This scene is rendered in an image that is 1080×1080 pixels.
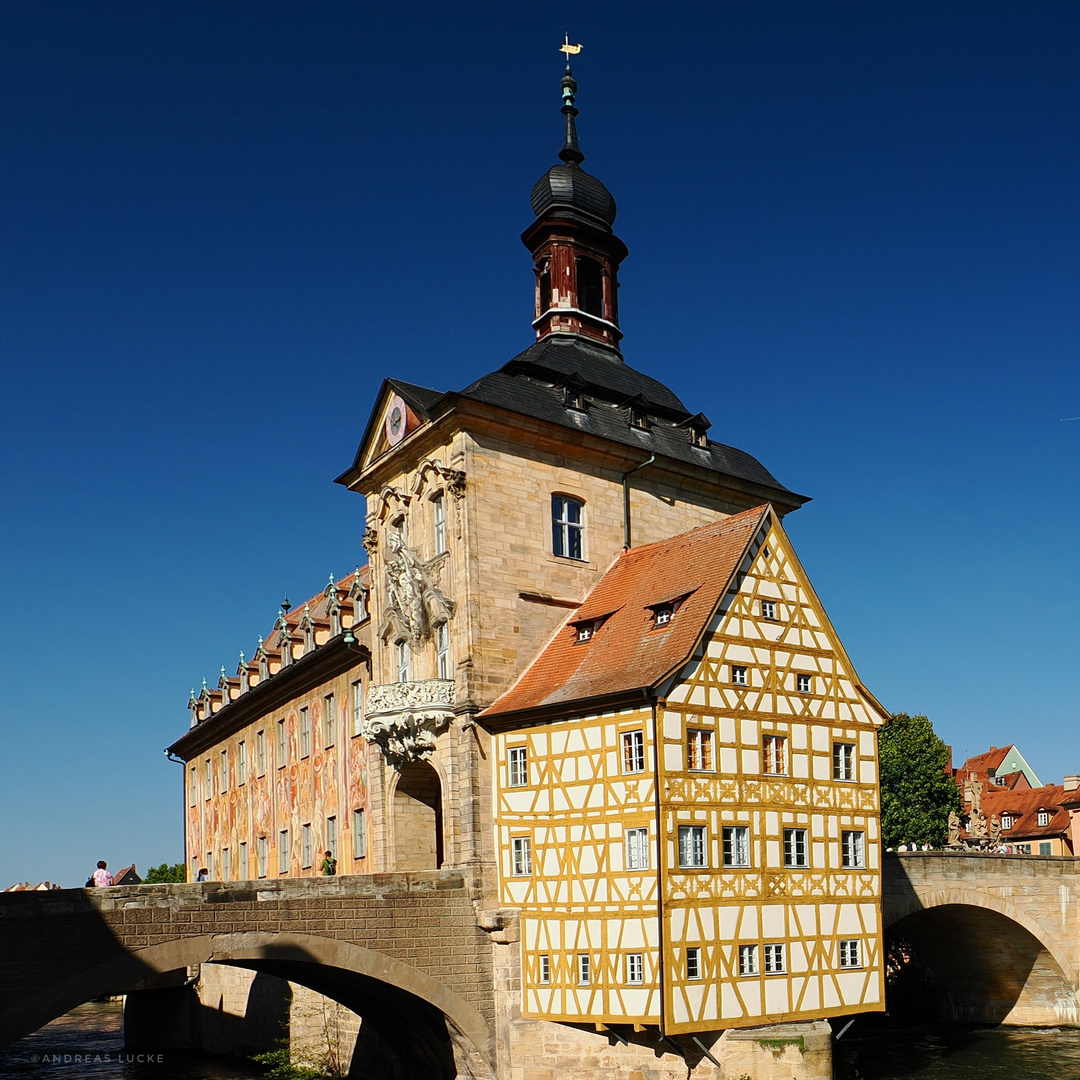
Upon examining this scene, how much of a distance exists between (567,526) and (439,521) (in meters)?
2.96

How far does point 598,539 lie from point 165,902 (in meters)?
12.6

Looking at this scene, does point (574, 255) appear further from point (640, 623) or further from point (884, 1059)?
point (884, 1059)

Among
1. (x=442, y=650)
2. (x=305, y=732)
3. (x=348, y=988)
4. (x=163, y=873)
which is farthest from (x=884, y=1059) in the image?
(x=163, y=873)

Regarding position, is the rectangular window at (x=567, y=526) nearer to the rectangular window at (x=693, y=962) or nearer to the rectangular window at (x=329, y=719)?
the rectangular window at (x=693, y=962)

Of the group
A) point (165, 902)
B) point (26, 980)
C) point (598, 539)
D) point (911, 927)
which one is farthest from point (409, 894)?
point (911, 927)

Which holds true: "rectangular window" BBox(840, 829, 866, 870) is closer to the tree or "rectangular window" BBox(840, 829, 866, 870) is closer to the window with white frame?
the window with white frame

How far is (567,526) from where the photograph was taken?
1224 inches

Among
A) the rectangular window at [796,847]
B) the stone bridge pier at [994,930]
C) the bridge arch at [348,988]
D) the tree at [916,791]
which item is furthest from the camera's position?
the tree at [916,791]

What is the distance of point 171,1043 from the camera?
48.9 meters

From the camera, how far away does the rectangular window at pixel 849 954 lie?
1072 inches

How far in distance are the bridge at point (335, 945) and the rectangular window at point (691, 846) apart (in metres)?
4.48

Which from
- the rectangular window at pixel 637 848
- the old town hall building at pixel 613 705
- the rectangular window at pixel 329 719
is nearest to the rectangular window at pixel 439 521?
the old town hall building at pixel 613 705

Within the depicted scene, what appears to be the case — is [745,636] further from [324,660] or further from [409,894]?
[324,660]

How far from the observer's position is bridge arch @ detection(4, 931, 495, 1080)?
2297 centimetres
